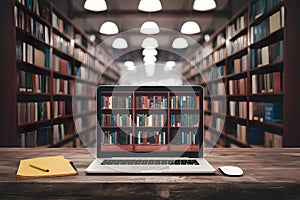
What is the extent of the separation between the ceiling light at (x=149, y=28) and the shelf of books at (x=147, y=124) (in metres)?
2.87

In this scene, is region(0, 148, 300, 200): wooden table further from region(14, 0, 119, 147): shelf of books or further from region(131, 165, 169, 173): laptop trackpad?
region(14, 0, 119, 147): shelf of books

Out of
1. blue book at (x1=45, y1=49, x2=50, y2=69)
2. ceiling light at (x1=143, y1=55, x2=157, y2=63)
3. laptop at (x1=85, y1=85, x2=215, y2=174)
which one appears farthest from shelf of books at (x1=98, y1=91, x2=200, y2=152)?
blue book at (x1=45, y1=49, x2=50, y2=69)

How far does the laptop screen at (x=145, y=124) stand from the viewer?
118cm

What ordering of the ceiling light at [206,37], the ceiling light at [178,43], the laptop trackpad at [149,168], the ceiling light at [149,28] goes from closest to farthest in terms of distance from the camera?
the laptop trackpad at [149,168] → the ceiling light at [149,28] → the ceiling light at [178,43] → the ceiling light at [206,37]

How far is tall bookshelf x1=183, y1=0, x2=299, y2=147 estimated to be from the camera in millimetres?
2956

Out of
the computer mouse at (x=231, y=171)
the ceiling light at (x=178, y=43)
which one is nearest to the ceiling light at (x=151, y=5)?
the ceiling light at (x=178, y=43)

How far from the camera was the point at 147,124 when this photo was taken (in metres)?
1.41

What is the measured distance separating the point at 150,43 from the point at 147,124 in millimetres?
3156

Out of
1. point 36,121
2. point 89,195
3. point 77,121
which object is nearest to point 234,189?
point 89,195

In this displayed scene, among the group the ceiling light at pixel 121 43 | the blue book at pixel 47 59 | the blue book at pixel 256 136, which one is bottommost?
the blue book at pixel 256 136

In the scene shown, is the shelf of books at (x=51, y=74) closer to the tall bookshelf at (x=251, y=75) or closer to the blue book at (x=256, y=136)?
the tall bookshelf at (x=251, y=75)

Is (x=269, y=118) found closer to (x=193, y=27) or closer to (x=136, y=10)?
(x=193, y=27)

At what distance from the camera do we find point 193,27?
372cm

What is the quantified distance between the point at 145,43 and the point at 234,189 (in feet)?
12.1
